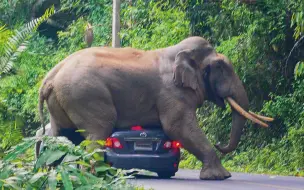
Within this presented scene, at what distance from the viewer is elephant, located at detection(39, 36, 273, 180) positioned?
64.7 feet

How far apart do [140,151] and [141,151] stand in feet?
0.08

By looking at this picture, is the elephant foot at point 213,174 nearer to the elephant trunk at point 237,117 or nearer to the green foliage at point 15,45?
the elephant trunk at point 237,117

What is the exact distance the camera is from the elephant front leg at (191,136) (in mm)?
19781

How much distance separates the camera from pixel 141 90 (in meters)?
20.3

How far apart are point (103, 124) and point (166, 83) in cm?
153

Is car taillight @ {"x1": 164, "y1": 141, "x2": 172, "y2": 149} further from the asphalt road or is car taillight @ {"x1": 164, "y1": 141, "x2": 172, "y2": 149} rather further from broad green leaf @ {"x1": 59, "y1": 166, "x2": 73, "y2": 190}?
broad green leaf @ {"x1": 59, "y1": 166, "x2": 73, "y2": 190}

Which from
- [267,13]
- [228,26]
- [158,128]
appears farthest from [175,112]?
[228,26]

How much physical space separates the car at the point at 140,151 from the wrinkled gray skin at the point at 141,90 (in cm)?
70

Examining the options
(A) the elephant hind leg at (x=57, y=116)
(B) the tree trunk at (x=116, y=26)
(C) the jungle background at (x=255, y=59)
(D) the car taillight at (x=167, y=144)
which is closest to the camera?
(D) the car taillight at (x=167, y=144)

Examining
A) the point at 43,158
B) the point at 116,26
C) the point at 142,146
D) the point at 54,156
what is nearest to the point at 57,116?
the point at 142,146

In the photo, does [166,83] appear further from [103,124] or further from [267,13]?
[267,13]

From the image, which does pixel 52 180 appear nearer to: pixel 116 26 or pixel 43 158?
pixel 43 158

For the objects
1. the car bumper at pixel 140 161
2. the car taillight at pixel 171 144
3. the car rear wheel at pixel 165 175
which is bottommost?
the car rear wheel at pixel 165 175

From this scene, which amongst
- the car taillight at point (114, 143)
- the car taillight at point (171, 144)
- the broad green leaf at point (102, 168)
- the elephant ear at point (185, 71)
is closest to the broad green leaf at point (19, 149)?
the broad green leaf at point (102, 168)
